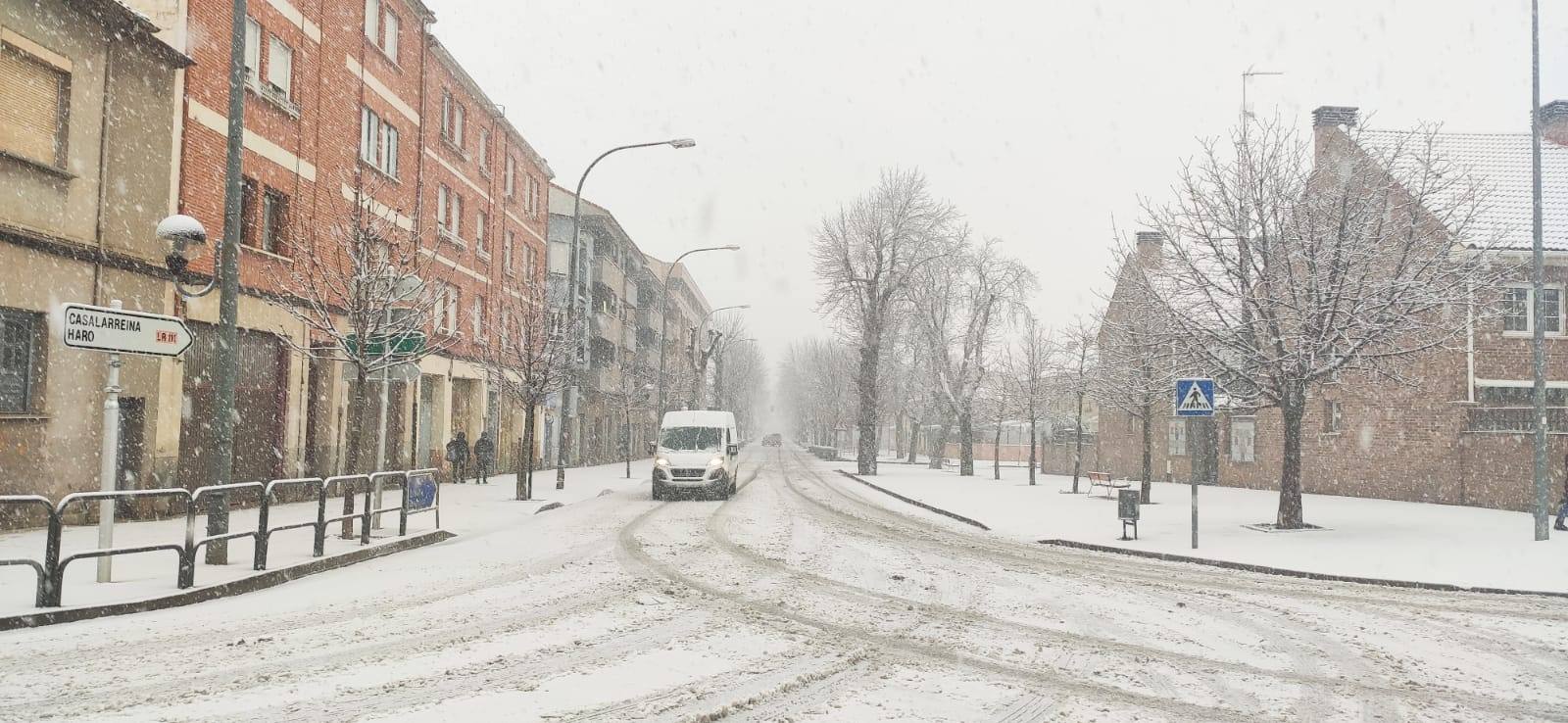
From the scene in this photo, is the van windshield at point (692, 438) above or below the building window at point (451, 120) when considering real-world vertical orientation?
below

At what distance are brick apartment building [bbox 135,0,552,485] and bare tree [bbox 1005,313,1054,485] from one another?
1817cm

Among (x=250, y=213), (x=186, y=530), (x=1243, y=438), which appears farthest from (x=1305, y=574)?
(x=1243, y=438)

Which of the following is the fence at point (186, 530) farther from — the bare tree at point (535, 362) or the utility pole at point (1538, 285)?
the utility pole at point (1538, 285)

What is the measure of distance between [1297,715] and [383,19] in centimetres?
2573

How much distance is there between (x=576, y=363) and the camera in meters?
28.5

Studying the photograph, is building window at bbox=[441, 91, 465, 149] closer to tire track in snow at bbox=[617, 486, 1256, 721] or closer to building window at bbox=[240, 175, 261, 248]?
building window at bbox=[240, 175, 261, 248]

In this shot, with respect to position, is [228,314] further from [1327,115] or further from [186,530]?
[1327,115]

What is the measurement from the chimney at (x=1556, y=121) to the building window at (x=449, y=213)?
107ft

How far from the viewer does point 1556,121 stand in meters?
30.9

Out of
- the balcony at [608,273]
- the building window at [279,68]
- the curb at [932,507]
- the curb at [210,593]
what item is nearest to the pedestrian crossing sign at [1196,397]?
the curb at [932,507]

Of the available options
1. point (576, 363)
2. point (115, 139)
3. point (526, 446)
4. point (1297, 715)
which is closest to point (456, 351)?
point (576, 363)

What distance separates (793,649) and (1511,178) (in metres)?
28.1

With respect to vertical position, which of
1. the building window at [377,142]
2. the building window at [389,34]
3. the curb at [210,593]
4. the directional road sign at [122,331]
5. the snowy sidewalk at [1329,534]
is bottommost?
the snowy sidewalk at [1329,534]

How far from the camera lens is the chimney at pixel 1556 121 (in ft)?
100
